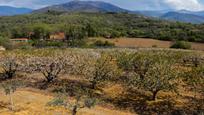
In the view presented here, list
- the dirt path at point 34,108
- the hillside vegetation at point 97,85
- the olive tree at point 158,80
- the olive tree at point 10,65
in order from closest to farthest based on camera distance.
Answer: the dirt path at point 34,108, the hillside vegetation at point 97,85, the olive tree at point 158,80, the olive tree at point 10,65

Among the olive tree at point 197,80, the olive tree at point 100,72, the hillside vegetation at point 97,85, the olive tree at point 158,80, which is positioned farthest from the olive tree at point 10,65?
→ the olive tree at point 197,80

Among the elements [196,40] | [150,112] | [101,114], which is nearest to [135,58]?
[150,112]

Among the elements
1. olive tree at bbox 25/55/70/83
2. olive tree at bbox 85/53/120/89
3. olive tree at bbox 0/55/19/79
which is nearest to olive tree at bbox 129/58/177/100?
olive tree at bbox 85/53/120/89

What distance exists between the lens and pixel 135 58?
49.4 m

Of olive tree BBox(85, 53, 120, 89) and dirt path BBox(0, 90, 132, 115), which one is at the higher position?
olive tree BBox(85, 53, 120, 89)

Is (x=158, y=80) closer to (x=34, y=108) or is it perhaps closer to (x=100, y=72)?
(x=100, y=72)

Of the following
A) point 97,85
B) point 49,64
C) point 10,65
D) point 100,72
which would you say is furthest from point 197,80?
point 10,65

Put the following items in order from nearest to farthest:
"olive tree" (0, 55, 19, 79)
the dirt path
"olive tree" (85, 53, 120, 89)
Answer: the dirt path, "olive tree" (85, 53, 120, 89), "olive tree" (0, 55, 19, 79)

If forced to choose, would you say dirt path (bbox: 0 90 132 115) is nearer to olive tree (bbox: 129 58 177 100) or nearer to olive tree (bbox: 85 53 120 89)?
olive tree (bbox: 129 58 177 100)

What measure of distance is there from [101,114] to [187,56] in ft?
122

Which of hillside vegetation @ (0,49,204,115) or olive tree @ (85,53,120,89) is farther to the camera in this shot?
olive tree @ (85,53,120,89)

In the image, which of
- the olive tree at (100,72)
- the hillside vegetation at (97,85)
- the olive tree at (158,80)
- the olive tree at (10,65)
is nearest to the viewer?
the hillside vegetation at (97,85)

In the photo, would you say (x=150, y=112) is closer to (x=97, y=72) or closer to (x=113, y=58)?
(x=97, y=72)

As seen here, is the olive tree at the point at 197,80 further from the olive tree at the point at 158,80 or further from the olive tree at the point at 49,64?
the olive tree at the point at 49,64
